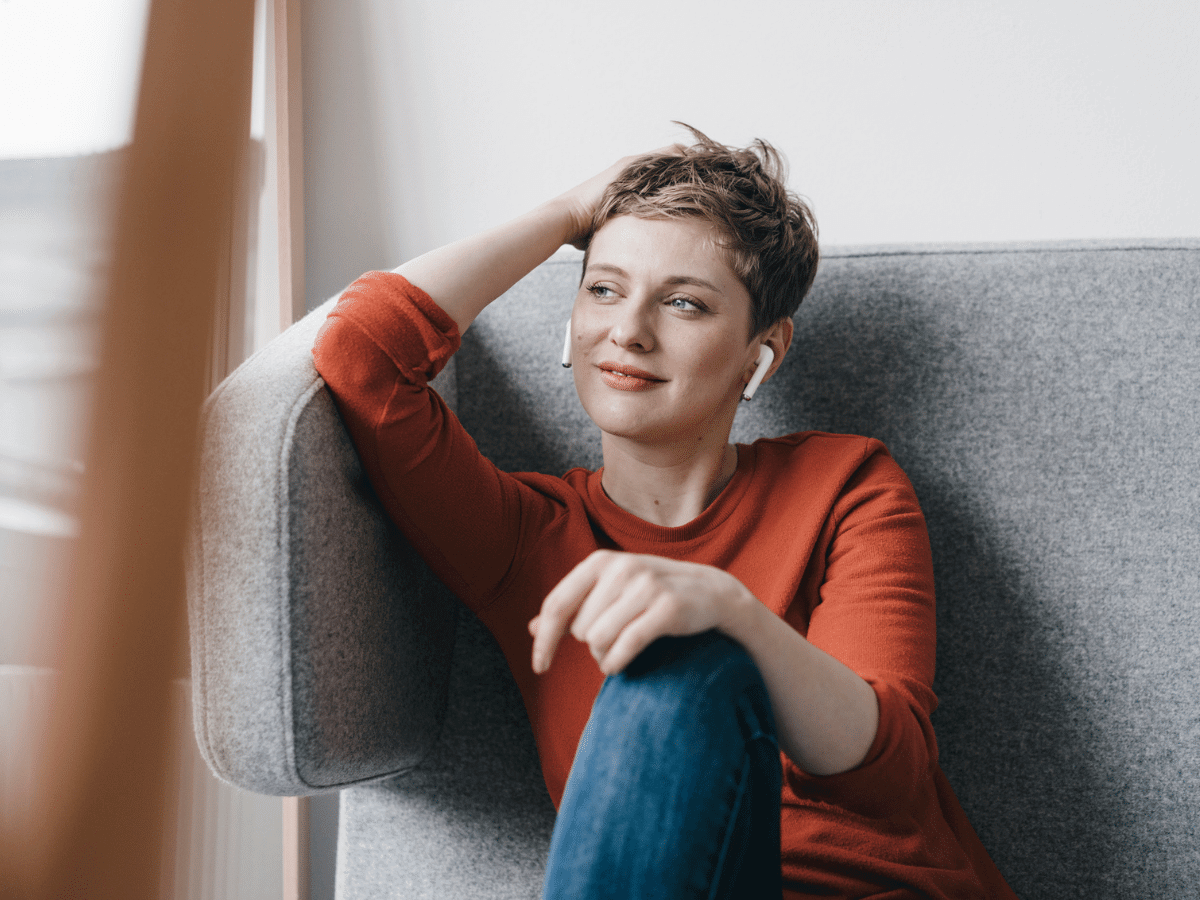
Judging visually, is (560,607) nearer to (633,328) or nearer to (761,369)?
(633,328)

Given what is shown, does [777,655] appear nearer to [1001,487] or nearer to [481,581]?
[481,581]

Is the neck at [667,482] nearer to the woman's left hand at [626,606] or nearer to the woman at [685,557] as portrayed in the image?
the woman at [685,557]

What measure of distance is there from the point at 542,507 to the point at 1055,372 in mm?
606

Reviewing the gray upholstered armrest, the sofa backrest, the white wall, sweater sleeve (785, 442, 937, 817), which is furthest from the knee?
the white wall

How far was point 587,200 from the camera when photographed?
0.88 metres

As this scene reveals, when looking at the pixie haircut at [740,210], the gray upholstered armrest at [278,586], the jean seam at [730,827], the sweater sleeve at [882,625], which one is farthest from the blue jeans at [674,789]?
the pixie haircut at [740,210]

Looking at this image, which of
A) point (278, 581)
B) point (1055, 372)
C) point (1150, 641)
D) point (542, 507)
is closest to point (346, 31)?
point (542, 507)

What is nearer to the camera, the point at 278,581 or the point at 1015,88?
the point at 278,581

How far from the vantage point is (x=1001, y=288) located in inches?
35.6

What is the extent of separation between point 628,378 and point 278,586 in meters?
0.37

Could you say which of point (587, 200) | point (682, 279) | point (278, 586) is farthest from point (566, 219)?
point (278, 586)

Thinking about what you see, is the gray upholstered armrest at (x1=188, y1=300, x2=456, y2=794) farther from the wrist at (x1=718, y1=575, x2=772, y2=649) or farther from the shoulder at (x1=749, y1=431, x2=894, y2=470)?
the shoulder at (x1=749, y1=431, x2=894, y2=470)

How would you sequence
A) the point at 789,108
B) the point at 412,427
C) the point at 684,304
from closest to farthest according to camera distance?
the point at 412,427 < the point at 684,304 < the point at 789,108

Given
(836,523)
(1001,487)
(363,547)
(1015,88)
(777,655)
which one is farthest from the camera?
(1015,88)
